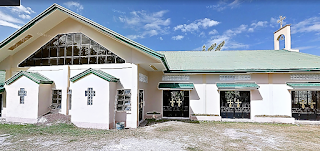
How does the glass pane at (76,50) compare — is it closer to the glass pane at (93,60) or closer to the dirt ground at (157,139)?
the glass pane at (93,60)

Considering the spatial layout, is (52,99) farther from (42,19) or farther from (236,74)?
(236,74)

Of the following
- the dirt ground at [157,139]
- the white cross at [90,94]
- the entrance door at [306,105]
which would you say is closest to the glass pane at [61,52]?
the white cross at [90,94]

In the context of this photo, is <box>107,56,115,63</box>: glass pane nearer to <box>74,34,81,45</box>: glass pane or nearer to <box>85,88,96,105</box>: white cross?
<box>85,88,96,105</box>: white cross

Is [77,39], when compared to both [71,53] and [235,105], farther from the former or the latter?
[235,105]

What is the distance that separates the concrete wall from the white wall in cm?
242

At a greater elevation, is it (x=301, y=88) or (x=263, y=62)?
(x=263, y=62)

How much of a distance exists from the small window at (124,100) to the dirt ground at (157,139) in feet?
4.39

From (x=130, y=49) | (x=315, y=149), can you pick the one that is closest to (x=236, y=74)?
(x=315, y=149)

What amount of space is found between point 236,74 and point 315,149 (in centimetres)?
552

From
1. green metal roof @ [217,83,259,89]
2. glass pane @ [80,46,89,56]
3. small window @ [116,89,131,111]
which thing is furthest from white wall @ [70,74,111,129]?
green metal roof @ [217,83,259,89]

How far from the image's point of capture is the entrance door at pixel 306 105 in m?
10.5

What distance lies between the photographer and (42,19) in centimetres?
860

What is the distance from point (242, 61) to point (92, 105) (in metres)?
10.2

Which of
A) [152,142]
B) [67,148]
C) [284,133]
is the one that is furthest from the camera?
[284,133]
